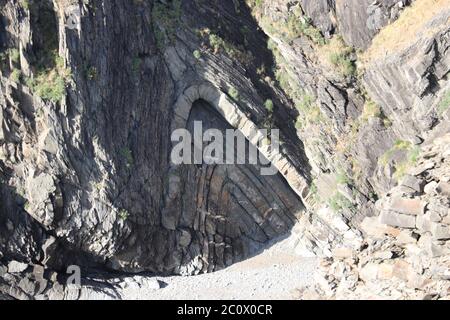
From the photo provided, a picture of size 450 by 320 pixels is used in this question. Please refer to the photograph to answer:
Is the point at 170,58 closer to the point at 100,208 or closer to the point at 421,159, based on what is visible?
the point at 100,208

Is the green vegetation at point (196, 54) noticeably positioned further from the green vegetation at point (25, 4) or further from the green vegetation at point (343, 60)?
the green vegetation at point (25, 4)

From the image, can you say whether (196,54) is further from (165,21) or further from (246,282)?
(246,282)

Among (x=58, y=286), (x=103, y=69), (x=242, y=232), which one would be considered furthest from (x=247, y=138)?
(x=58, y=286)

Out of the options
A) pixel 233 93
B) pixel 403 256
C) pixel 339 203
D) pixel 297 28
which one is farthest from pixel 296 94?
pixel 403 256

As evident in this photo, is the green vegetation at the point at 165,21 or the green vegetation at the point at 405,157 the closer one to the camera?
the green vegetation at the point at 405,157

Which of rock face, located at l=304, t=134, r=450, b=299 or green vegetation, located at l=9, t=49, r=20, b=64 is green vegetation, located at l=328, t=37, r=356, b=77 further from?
green vegetation, located at l=9, t=49, r=20, b=64

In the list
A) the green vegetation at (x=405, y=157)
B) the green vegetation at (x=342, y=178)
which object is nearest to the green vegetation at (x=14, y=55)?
the green vegetation at (x=342, y=178)

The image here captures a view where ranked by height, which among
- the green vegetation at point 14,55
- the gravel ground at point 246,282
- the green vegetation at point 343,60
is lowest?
the gravel ground at point 246,282
